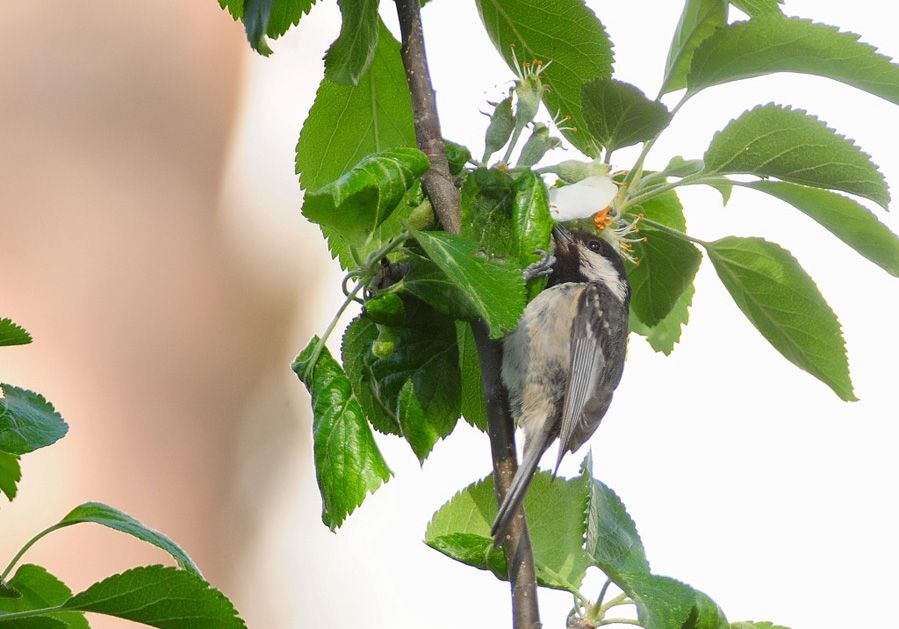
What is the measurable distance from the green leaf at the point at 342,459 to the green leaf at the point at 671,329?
554 millimetres

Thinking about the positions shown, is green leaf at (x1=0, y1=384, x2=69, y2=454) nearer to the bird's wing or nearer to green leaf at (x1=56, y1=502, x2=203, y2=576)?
green leaf at (x1=56, y1=502, x2=203, y2=576)

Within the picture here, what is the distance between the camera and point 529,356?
5.45 feet

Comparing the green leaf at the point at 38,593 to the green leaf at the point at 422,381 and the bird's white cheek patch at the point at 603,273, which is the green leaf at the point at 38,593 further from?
the bird's white cheek patch at the point at 603,273

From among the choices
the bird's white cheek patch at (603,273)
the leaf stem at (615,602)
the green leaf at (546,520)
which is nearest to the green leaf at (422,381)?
the green leaf at (546,520)

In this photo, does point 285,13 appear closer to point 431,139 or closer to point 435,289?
point 431,139

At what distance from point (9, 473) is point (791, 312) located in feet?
2.82

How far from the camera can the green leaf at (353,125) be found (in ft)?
4.13

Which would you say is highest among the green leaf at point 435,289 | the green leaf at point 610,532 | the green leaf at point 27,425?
the green leaf at point 435,289

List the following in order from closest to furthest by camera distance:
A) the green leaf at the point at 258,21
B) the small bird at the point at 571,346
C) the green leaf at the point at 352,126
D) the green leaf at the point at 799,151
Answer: the green leaf at the point at 258,21, the green leaf at the point at 799,151, the green leaf at the point at 352,126, the small bird at the point at 571,346

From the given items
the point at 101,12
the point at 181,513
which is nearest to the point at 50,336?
the point at 181,513

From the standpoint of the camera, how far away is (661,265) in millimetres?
1280

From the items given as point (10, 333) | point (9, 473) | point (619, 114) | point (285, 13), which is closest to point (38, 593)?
point (9, 473)

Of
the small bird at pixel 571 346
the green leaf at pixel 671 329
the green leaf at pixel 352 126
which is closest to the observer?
the green leaf at pixel 352 126

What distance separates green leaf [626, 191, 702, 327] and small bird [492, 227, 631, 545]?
0.91 feet
